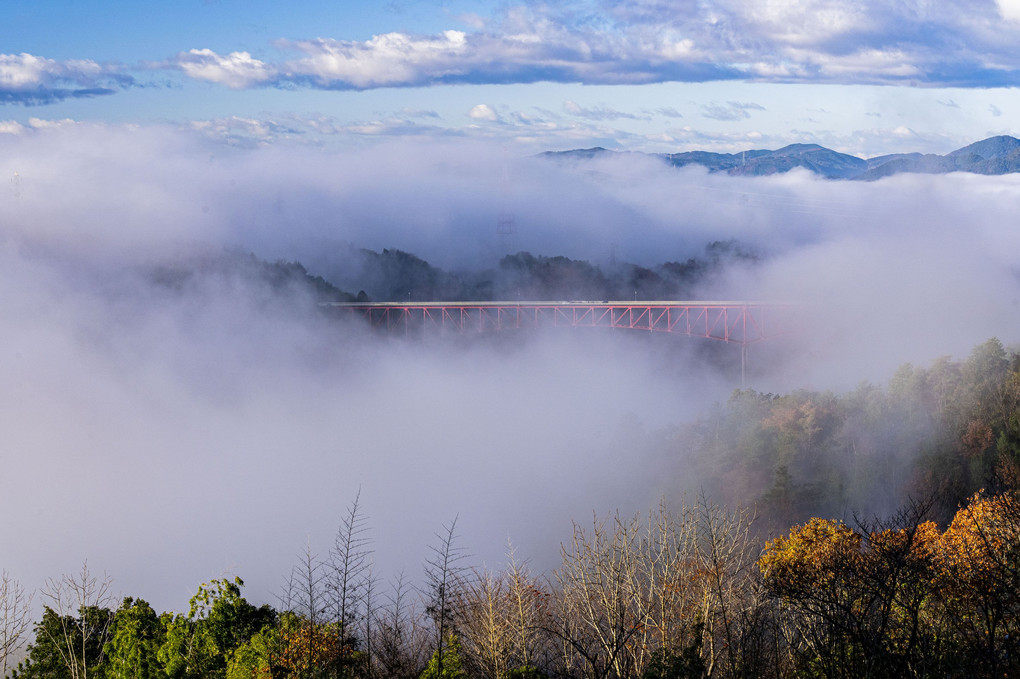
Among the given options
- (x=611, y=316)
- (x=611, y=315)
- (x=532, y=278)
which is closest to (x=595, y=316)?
(x=532, y=278)

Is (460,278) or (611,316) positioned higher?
(460,278)

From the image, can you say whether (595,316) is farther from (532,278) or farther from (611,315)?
(611,315)

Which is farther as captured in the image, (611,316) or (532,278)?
(532,278)

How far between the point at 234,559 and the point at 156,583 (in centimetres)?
445

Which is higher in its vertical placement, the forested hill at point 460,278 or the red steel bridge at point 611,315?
the forested hill at point 460,278

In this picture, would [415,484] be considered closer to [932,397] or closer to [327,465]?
[327,465]

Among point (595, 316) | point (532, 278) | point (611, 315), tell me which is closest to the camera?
point (611, 315)

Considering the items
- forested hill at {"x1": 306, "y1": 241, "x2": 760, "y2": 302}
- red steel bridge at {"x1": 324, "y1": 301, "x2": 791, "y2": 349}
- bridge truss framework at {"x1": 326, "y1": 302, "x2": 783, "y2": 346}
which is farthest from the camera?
forested hill at {"x1": 306, "y1": 241, "x2": 760, "y2": 302}

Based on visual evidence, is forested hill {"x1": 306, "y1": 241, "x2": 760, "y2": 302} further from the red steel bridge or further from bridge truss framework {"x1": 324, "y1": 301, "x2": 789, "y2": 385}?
the red steel bridge

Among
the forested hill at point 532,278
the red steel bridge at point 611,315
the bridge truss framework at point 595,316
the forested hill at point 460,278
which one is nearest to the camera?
the red steel bridge at point 611,315

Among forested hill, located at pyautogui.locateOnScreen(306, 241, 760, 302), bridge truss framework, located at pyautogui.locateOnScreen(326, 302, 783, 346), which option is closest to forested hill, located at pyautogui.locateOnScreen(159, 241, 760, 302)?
forested hill, located at pyautogui.locateOnScreen(306, 241, 760, 302)

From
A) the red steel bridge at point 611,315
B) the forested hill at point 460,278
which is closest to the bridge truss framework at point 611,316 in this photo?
the red steel bridge at point 611,315

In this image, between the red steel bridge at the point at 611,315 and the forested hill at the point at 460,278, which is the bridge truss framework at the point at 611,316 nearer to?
the red steel bridge at the point at 611,315

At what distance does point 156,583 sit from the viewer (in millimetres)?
51219
